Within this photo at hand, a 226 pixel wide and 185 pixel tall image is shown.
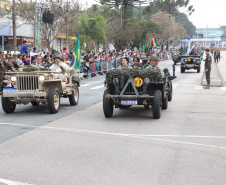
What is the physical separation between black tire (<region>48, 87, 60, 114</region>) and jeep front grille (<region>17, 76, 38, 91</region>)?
0.50 metres

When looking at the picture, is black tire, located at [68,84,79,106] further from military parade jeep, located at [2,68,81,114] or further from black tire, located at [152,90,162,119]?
black tire, located at [152,90,162,119]

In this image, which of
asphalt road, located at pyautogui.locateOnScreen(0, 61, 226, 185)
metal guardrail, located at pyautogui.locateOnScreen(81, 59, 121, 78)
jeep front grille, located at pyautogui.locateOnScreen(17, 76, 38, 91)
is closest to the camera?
asphalt road, located at pyautogui.locateOnScreen(0, 61, 226, 185)

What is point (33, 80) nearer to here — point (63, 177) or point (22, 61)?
point (63, 177)

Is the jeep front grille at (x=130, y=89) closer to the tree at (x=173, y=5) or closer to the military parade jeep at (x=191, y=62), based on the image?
the military parade jeep at (x=191, y=62)

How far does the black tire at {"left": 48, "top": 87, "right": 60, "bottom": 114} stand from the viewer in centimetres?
1215

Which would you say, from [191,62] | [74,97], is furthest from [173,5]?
[74,97]

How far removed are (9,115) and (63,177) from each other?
6.82 m

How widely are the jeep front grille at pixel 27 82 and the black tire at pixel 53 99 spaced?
50 centimetres

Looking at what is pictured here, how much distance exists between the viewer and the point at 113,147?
7910mm

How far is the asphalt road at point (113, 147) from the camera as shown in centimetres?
598

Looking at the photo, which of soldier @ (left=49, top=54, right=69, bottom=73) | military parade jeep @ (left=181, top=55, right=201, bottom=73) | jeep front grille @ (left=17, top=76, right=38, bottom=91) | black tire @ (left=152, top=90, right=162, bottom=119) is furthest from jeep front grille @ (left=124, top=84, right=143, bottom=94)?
military parade jeep @ (left=181, top=55, right=201, bottom=73)

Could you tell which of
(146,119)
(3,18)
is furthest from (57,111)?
(3,18)

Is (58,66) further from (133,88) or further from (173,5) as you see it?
(173,5)

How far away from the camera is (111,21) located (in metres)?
68.6
